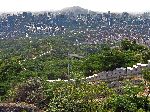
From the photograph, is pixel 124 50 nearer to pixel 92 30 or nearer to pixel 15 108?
pixel 15 108

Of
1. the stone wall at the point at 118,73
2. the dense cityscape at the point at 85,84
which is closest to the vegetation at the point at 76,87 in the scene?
the dense cityscape at the point at 85,84

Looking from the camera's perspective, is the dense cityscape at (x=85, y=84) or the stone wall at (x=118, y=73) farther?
the stone wall at (x=118, y=73)

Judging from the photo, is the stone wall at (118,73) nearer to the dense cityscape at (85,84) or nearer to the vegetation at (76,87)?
the dense cityscape at (85,84)

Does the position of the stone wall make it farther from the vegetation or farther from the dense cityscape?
the vegetation

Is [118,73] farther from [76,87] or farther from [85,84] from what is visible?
[76,87]

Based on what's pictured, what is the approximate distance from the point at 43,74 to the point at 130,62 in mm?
18488

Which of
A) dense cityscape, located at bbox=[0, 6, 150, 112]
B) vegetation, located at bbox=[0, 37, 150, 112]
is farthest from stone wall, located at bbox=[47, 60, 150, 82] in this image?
vegetation, located at bbox=[0, 37, 150, 112]

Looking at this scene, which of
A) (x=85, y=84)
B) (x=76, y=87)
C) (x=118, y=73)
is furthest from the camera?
(x=118, y=73)

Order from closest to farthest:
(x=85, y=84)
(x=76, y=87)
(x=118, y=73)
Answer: (x=76, y=87) → (x=85, y=84) → (x=118, y=73)

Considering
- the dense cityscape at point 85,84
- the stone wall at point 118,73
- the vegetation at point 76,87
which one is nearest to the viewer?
the vegetation at point 76,87

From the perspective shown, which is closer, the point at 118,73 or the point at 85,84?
the point at 85,84

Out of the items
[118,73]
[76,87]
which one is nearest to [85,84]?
[76,87]

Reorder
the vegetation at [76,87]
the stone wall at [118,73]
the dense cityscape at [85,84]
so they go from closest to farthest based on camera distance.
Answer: the vegetation at [76,87]
the dense cityscape at [85,84]
the stone wall at [118,73]

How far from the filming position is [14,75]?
A: 235ft
